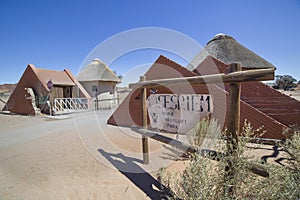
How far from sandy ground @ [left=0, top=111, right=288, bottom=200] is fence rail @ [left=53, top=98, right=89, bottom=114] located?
8.15m

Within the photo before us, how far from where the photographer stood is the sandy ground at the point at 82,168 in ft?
8.75

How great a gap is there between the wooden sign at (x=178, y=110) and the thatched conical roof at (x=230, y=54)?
26.5 feet

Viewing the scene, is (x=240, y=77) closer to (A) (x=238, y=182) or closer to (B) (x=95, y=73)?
(A) (x=238, y=182)

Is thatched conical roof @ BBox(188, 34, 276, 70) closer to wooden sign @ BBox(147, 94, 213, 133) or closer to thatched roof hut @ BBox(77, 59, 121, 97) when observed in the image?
wooden sign @ BBox(147, 94, 213, 133)

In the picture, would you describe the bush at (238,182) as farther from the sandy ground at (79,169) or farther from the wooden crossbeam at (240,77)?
the sandy ground at (79,169)

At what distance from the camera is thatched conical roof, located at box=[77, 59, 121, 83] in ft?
59.3

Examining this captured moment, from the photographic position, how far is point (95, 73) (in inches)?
731

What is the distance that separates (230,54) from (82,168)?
37.5 feet

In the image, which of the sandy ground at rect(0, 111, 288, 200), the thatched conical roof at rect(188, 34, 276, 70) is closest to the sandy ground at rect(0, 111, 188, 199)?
the sandy ground at rect(0, 111, 288, 200)

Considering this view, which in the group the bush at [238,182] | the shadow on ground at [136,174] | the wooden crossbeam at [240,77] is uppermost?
the wooden crossbeam at [240,77]

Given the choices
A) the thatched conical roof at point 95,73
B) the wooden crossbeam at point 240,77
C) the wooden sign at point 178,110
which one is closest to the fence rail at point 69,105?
the thatched conical roof at point 95,73

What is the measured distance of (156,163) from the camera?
3676 millimetres

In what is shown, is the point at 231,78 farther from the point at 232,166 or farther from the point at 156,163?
the point at 156,163

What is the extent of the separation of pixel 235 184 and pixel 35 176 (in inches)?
135
